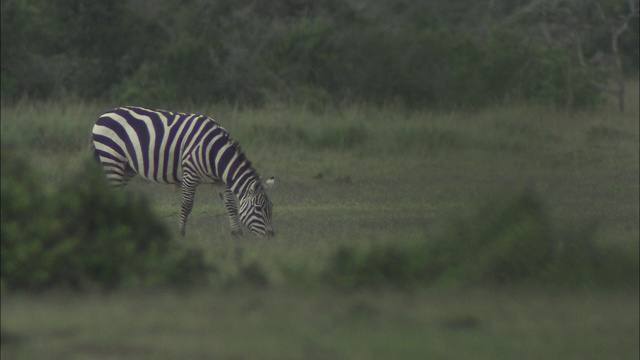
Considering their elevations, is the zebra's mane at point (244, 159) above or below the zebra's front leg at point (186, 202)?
above

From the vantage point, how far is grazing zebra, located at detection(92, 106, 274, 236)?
11.0 meters

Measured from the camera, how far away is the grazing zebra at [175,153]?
11.0m

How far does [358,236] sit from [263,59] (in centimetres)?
1607

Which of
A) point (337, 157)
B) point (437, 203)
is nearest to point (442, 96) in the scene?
point (337, 157)

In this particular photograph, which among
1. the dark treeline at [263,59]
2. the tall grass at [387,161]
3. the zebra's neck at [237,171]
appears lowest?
the tall grass at [387,161]

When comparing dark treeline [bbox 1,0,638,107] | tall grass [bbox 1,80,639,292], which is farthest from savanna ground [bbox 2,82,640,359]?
dark treeline [bbox 1,0,638,107]

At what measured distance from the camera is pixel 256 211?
10406 millimetres

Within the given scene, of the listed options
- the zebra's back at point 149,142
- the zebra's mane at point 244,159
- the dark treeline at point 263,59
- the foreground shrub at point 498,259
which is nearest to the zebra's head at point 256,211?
the zebra's mane at point 244,159

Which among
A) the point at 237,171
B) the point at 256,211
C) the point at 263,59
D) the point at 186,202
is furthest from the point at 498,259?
the point at 263,59

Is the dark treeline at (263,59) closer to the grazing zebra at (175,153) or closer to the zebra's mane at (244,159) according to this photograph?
the grazing zebra at (175,153)

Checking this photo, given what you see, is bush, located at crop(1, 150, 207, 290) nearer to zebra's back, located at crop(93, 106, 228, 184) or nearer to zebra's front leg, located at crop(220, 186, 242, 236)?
zebra's front leg, located at crop(220, 186, 242, 236)

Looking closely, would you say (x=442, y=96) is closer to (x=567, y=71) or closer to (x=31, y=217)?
(x=567, y=71)

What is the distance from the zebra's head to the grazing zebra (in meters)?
0.10

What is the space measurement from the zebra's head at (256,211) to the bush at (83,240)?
326 cm
